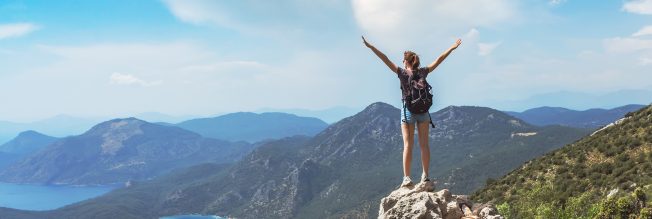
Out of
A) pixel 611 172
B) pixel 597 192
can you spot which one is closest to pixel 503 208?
pixel 597 192

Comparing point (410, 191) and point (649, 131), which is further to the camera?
point (649, 131)

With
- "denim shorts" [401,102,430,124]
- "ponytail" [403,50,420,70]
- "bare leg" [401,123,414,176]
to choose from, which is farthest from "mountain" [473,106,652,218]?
Answer: "ponytail" [403,50,420,70]

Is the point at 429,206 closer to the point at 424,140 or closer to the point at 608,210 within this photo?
the point at 424,140

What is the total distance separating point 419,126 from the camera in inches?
802

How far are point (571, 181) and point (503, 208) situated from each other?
2738 centimetres

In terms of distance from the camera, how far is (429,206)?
21188mm

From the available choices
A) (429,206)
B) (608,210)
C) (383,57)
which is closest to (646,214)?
(608,210)

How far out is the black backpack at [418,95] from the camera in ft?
64.0

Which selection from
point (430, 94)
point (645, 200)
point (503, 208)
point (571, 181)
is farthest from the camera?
point (571, 181)

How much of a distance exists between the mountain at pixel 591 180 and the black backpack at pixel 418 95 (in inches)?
1266

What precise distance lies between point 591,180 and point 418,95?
58.1m

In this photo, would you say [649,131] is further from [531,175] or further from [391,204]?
[391,204]

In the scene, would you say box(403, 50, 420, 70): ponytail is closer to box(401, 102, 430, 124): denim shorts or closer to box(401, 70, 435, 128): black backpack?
box(401, 70, 435, 128): black backpack

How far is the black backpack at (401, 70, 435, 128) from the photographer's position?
19.5 m
